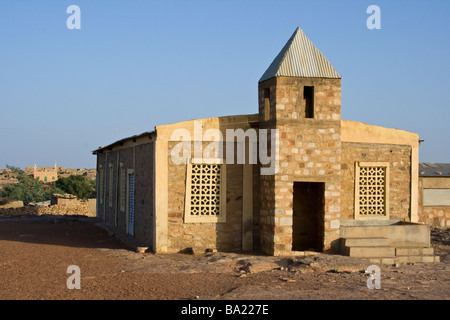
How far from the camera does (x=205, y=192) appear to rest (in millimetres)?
12547

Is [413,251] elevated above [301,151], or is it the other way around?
[301,151]

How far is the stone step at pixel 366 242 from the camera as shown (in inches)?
466

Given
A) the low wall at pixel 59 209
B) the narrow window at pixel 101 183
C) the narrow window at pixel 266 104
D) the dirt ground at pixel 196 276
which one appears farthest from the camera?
the low wall at pixel 59 209

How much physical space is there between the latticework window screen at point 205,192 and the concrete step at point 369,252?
11.0ft

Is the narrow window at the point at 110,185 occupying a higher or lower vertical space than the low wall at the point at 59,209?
higher

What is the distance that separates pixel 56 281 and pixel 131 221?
6.28 m

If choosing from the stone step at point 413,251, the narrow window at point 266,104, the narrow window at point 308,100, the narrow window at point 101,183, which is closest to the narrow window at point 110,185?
the narrow window at point 101,183

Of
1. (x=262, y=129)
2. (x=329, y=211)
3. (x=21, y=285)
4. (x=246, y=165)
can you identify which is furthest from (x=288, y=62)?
(x=21, y=285)

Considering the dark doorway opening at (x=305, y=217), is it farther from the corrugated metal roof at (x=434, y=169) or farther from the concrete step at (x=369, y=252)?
the corrugated metal roof at (x=434, y=169)

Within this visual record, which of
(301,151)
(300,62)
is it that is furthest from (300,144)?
(300,62)

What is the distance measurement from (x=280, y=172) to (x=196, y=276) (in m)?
3.53

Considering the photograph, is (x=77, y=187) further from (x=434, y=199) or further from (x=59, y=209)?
(x=434, y=199)

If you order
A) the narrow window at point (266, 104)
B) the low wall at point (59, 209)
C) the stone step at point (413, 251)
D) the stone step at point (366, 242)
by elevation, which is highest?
the narrow window at point (266, 104)
